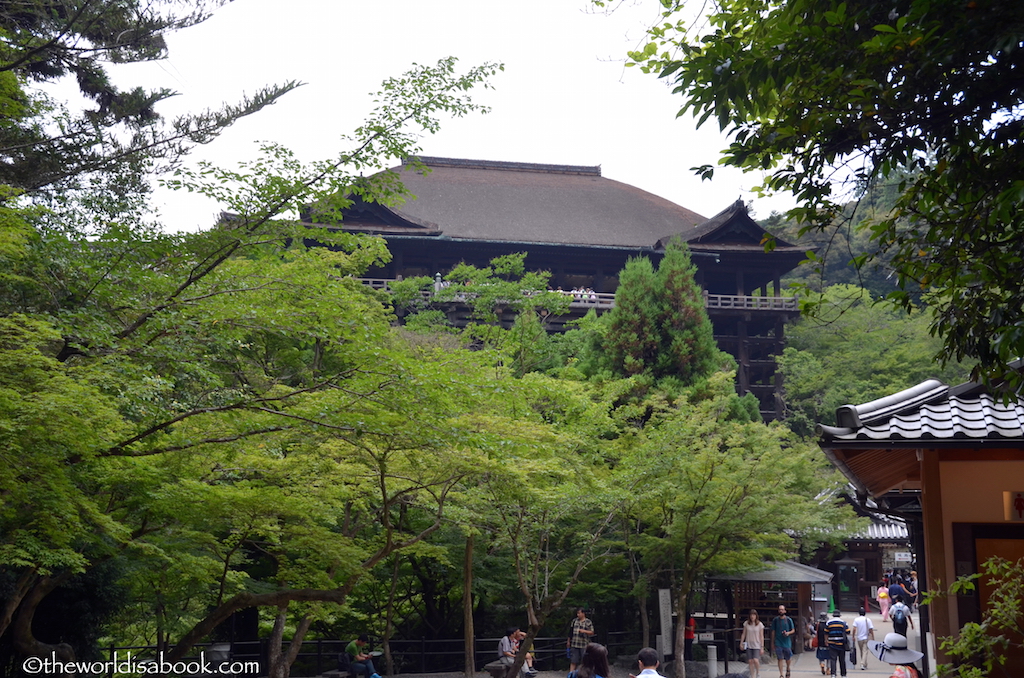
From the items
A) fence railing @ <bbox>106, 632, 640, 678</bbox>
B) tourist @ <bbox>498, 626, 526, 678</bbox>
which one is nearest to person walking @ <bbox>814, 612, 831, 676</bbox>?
fence railing @ <bbox>106, 632, 640, 678</bbox>

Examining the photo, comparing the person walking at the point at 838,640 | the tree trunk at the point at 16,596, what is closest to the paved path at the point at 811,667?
the person walking at the point at 838,640

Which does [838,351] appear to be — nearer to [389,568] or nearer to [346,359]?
[389,568]

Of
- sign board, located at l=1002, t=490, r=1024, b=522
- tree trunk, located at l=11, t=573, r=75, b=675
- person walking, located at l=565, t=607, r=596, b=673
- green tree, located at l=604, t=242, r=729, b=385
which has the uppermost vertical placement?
green tree, located at l=604, t=242, r=729, b=385

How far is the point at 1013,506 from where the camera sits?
4.89 metres

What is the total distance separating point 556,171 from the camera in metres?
39.6

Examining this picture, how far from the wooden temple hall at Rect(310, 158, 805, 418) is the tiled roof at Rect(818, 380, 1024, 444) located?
2442 centimetres

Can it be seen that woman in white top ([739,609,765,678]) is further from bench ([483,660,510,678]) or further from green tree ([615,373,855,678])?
bench ([483,660,510,678])

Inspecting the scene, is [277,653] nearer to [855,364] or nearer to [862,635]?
[862,635]

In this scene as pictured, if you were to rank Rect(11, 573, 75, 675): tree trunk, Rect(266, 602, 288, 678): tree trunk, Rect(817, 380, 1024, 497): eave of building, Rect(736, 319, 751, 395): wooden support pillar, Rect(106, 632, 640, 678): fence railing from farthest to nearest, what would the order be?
Rect(736, 319, 751, 395): wooden support pillar, Rect(106, 632, 640, 678): fence railing, Rect(266, 602, 288, 678): tree trunk, Rect(11, 573, 75, 675): tree trunk, Rect(817, 380, 1024, 497): eave of building

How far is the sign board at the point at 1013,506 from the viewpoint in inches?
191

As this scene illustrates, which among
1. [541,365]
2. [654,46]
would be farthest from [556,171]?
[654,46]

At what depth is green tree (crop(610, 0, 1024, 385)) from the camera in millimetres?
3676

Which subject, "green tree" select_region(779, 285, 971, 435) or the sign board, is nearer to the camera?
the sign board

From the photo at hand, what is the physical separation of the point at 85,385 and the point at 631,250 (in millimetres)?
26307
